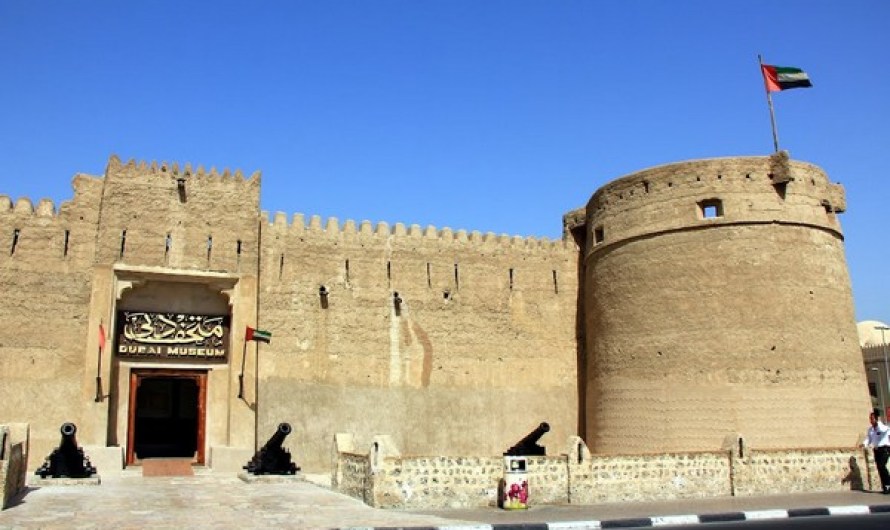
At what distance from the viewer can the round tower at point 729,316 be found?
16.4 metres

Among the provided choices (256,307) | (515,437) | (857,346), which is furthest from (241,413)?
(857,346)

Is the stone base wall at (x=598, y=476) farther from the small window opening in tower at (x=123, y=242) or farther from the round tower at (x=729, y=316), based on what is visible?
the small window opening in tower at (x=123, y=242)

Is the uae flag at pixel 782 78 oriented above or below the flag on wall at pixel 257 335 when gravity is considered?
above

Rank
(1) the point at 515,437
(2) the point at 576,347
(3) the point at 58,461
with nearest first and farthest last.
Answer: (3) the point at 58,461 < (1) the point at 515,437 < (2) the point at 576,347

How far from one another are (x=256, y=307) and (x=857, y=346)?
12733 millimetres

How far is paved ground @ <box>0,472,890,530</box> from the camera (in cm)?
858

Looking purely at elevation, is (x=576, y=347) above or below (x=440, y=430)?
above

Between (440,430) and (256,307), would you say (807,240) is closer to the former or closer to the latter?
(440,430)

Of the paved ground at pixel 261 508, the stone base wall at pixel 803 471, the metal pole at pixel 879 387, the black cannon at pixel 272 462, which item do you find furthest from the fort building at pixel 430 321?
the metal pole at pixel 879 387

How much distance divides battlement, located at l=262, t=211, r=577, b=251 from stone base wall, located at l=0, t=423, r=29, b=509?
7.05m

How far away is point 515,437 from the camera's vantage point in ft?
61.5

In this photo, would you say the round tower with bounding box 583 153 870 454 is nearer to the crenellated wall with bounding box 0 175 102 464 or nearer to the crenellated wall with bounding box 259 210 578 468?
the crenellated wall with bounding box 259 210 578 468

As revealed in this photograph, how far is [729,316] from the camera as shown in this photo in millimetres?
16891

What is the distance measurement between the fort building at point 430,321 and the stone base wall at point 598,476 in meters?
2.64
